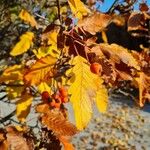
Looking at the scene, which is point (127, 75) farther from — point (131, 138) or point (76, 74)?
point (131, 138)

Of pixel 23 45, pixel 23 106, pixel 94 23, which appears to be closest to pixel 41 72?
pixel 94 23

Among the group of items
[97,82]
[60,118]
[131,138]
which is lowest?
[131,138]

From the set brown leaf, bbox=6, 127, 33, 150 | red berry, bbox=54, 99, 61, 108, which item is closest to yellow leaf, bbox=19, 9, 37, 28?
brown leaf, bbox=6, 127, 33, 150

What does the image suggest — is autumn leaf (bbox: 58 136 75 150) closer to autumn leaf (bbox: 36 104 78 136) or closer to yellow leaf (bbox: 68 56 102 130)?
autumn leaf (bbox: 36 104 78 136)

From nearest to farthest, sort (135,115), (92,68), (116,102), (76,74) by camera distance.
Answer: (76,74), (92,68), (135,115), (116,102)

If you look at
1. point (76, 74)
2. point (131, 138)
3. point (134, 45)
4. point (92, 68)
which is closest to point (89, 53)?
point (92, 68)
